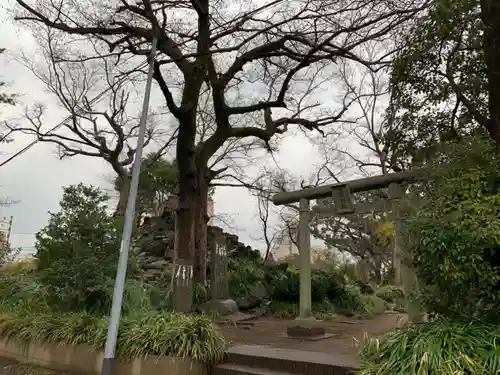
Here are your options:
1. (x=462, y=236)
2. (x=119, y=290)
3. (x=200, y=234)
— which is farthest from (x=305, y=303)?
(x=200, y=234)

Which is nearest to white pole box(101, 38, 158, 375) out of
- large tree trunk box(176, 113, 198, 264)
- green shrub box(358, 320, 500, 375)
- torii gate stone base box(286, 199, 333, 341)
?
green shrub box(358, 320, 500, 375)

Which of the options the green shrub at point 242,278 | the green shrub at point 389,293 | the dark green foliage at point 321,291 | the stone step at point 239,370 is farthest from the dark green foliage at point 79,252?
the green shrub at point 389,293

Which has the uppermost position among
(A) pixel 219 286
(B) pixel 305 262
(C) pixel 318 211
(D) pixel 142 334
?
(C) pixel 318 211

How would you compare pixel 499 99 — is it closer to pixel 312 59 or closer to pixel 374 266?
pixel 312 59

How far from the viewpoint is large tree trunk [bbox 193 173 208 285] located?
12859 mm

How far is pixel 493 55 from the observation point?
5.55 meters

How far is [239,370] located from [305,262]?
3308 mm

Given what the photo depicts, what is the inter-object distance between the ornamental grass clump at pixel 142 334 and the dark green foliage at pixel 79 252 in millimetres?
394

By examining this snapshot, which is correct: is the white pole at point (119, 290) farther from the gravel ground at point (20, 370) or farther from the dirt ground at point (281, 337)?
the dirt ground at point (281, 337)

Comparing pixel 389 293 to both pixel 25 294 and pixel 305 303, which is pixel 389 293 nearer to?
pixel 305 303

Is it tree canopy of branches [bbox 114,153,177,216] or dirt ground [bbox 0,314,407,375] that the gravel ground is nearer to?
dirt ground [bbox 0,314,407,375]

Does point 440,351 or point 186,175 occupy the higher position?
point 186,175

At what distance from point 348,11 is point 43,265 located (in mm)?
6953

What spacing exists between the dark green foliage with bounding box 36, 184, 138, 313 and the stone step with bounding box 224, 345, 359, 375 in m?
2.82
